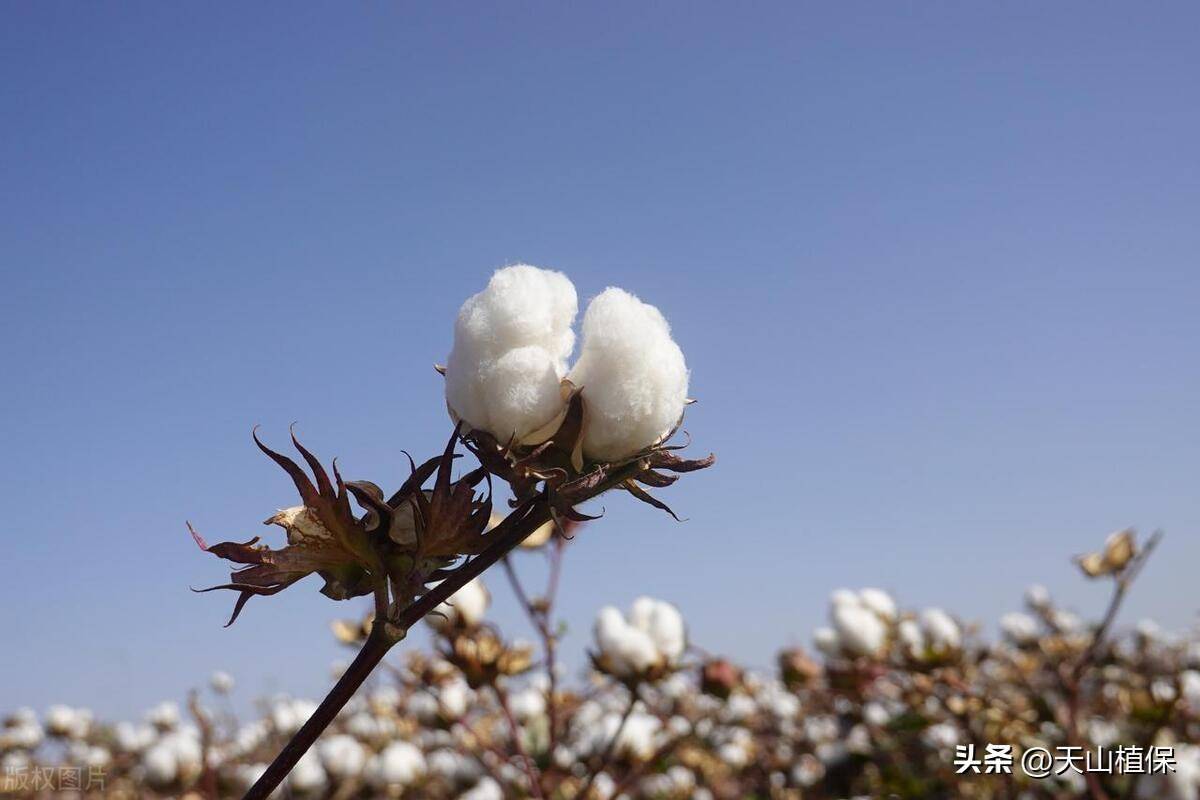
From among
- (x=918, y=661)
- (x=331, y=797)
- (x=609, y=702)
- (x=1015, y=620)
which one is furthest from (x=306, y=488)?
(x=1015, y=620)

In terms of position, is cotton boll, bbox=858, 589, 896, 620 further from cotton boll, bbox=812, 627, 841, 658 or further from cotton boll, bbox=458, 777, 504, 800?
cotton boll, bbox=458, 777, 504, 800

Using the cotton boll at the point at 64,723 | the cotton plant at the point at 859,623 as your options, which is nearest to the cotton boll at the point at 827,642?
the cotton plant at the point at 859,623

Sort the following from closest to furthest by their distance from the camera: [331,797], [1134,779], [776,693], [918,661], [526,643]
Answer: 1. [526,643]
2. [1134,779]
3. [918,661]
4. [331,797]
5. [776,693]

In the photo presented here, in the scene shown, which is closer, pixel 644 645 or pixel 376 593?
pixel 376 593

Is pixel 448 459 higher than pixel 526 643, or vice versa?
pixel 526 643

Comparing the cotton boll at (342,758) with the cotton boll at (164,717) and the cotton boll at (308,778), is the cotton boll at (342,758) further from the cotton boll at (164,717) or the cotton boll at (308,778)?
the cotton boll at (164,717)

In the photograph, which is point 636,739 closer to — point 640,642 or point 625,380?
point 640,642

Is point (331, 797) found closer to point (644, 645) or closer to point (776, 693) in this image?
point (644, 645)
